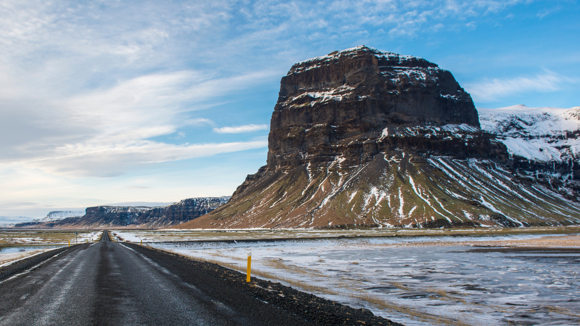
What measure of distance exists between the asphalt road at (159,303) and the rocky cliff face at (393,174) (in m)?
110

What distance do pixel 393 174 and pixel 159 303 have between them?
149704 mm

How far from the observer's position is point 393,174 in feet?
502

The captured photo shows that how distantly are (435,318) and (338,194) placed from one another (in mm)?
138373

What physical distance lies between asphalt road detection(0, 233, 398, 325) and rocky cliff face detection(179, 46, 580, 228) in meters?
110

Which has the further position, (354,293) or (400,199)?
(400,199)

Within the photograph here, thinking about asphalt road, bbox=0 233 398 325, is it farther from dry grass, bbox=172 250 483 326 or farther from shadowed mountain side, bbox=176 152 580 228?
shadowed mountain side, bbox=176 152 580 228

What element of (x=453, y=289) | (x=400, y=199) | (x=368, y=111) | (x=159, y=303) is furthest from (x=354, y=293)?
(x=368, y=111)

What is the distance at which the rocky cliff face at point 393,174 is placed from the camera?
129 meters

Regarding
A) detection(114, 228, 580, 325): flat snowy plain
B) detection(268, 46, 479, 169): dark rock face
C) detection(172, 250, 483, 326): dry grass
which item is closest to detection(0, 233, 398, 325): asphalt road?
detection(172, 250, 483, 326): dry grass

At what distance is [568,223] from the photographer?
12900 cm

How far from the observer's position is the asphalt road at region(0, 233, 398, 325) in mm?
9789

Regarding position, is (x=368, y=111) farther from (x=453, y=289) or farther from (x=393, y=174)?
(x=453, y=289)

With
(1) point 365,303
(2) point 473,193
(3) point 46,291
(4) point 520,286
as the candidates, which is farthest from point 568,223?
(3) point 46,291

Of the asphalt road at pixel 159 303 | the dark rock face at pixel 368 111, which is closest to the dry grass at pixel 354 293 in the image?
the asphalt road at pixel 159 303
